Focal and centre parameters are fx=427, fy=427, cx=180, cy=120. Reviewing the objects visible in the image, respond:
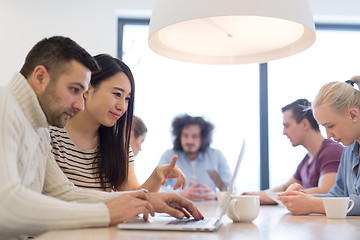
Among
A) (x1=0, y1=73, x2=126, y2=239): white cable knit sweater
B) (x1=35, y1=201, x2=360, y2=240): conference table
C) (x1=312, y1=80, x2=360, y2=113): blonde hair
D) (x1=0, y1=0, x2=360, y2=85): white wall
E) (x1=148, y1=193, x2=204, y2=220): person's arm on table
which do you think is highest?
(x1=0, y1=0, x2=360, y2=85): white wall

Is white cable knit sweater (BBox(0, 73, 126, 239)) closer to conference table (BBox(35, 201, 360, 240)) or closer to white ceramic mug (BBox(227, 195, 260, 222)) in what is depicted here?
conference table (BBox(35, 201, 360, 240))

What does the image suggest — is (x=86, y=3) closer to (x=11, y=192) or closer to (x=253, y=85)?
(x=253, y=85)

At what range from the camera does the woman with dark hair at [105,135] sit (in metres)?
1.71

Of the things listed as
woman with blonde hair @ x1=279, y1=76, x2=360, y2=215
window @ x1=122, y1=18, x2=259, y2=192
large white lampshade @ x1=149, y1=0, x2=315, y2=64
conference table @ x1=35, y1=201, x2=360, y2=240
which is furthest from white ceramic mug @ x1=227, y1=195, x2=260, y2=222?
window @ x1=122, y1=18, x2=259, y2=192

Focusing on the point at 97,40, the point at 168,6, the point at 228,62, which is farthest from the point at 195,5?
the point at 97,40

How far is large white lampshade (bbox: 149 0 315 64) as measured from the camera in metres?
1.39

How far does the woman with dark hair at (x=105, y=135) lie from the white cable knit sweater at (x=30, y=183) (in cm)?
40

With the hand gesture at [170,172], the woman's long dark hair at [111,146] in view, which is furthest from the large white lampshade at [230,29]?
the hand gesture at [170,172]

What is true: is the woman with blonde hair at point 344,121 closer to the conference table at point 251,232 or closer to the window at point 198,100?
the conference table at point 251,232

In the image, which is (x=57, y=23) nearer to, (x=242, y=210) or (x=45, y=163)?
(x=45, y=163)

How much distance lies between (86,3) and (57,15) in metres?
0.29

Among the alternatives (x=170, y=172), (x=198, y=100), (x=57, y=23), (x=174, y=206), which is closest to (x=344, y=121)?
(x=170, y=172)

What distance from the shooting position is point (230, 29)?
65.6 inches

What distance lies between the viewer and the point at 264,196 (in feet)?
6.63
